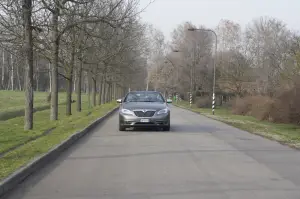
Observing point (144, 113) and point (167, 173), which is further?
point (144, 113)

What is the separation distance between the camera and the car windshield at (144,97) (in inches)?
729

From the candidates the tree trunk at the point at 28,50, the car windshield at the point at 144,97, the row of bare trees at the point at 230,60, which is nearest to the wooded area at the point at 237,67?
the row of bare trees at the point at 230,60

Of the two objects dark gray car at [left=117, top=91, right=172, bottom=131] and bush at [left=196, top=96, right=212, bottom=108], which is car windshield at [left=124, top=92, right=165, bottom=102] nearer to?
dark gray car at [left=117, top=91, right=172, bottom=131]

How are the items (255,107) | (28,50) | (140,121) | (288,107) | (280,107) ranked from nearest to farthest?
(28,50) < (140,121) < (288,107) < (280,107) < (255,107)

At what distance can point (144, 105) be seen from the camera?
1730 centimetres

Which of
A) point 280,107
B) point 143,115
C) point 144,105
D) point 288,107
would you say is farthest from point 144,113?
point 280,107

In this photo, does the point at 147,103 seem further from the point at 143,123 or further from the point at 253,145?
the point at 253,145

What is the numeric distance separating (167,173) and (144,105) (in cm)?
911

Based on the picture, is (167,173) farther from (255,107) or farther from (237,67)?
(237,67)

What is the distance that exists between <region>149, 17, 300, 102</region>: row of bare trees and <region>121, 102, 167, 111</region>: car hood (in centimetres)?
1918

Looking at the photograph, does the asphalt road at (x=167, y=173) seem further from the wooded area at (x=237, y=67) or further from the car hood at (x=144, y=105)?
the wooded area at (x=237, y=67)

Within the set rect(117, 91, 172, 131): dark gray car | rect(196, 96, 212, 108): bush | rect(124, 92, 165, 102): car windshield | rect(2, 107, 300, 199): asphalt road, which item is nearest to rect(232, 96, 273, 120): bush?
rect(196, 96, 212, 108): bush

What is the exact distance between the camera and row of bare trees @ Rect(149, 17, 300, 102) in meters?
46.4

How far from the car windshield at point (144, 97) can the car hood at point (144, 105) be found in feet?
2.19
